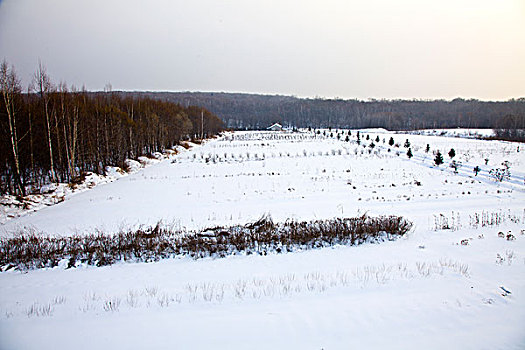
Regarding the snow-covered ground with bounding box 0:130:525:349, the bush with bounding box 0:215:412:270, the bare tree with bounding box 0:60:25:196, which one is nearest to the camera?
the snow-covered ground with bounding box 0:130:525:349

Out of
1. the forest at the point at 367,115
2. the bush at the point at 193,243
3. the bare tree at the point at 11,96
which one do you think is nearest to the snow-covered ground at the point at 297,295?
the bush at the point at 193,243

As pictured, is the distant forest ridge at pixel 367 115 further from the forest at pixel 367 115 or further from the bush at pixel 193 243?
the bush at pixel 193 243

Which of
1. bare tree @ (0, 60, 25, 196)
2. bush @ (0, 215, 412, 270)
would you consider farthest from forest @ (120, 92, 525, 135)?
bush @ (0, 215, 412, 270)

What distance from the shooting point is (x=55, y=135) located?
70.7 feet

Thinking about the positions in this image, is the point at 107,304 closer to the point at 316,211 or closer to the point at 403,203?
the point at 316,211

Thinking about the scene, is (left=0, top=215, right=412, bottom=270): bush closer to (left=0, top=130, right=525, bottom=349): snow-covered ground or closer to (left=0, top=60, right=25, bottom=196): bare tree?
(left=0, top=130, right=525, bottom=349): snow-covered ground

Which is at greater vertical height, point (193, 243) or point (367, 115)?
point (367, 115)

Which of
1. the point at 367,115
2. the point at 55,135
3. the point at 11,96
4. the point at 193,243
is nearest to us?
the point at 193,243

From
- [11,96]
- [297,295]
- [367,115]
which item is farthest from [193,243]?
[367,115]

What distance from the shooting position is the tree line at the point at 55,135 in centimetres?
1731

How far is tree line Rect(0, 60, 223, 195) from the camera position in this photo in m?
17.3

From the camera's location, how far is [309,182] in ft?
63.6

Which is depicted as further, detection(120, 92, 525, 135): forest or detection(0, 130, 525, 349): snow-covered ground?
detection(120, 92, 525, 135): forest

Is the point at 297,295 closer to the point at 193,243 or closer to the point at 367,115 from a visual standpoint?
the point at 193,243
